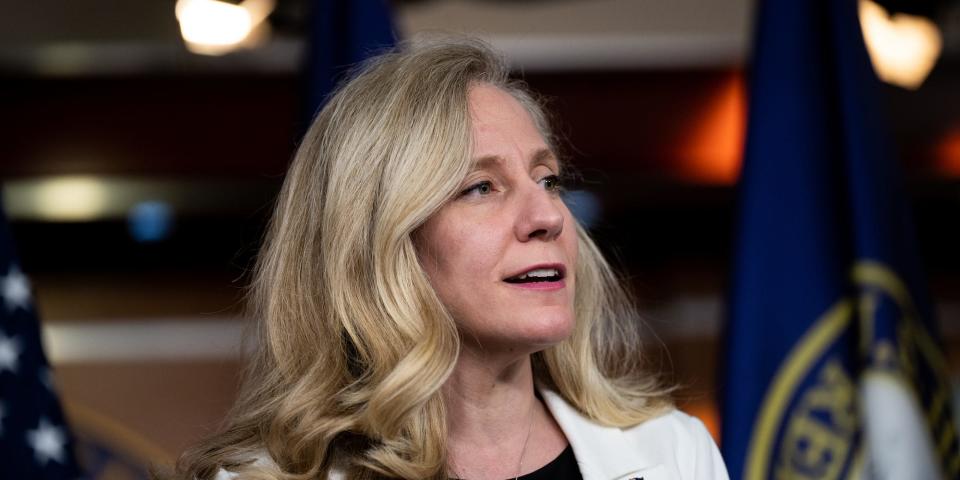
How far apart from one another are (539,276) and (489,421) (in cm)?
24

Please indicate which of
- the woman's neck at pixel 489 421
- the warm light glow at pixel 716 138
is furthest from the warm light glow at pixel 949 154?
the woman's neck at pixel 489 421

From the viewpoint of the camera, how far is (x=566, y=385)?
1.79 metres

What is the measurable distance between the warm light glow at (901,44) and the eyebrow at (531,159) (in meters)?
2.17

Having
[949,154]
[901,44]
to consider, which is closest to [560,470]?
[901,44]

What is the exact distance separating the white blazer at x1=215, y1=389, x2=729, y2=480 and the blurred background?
68.3 inches

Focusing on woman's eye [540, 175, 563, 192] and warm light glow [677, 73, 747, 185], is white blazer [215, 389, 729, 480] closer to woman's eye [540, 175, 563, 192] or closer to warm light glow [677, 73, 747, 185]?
woman's eye [540, 175, 563, 192]

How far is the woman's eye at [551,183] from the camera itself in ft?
5.61

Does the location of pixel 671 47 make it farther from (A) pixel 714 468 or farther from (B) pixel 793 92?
(A) pixel 714 468

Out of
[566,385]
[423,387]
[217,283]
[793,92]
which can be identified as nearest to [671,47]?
[793,92]

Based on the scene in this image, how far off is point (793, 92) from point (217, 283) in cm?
229

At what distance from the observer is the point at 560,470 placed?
5.53 ft

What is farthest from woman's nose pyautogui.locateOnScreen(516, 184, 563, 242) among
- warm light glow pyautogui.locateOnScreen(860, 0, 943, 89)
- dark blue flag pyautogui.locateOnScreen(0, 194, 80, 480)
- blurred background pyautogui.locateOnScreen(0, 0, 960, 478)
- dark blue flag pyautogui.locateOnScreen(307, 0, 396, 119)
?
warm light glow pyautogui.locateOnScreen(860, 0, 943, 89)

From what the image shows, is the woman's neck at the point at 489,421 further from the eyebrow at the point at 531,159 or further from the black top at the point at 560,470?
the eyebrow at the point at 531,159

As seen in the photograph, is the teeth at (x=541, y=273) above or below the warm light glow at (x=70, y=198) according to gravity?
below
